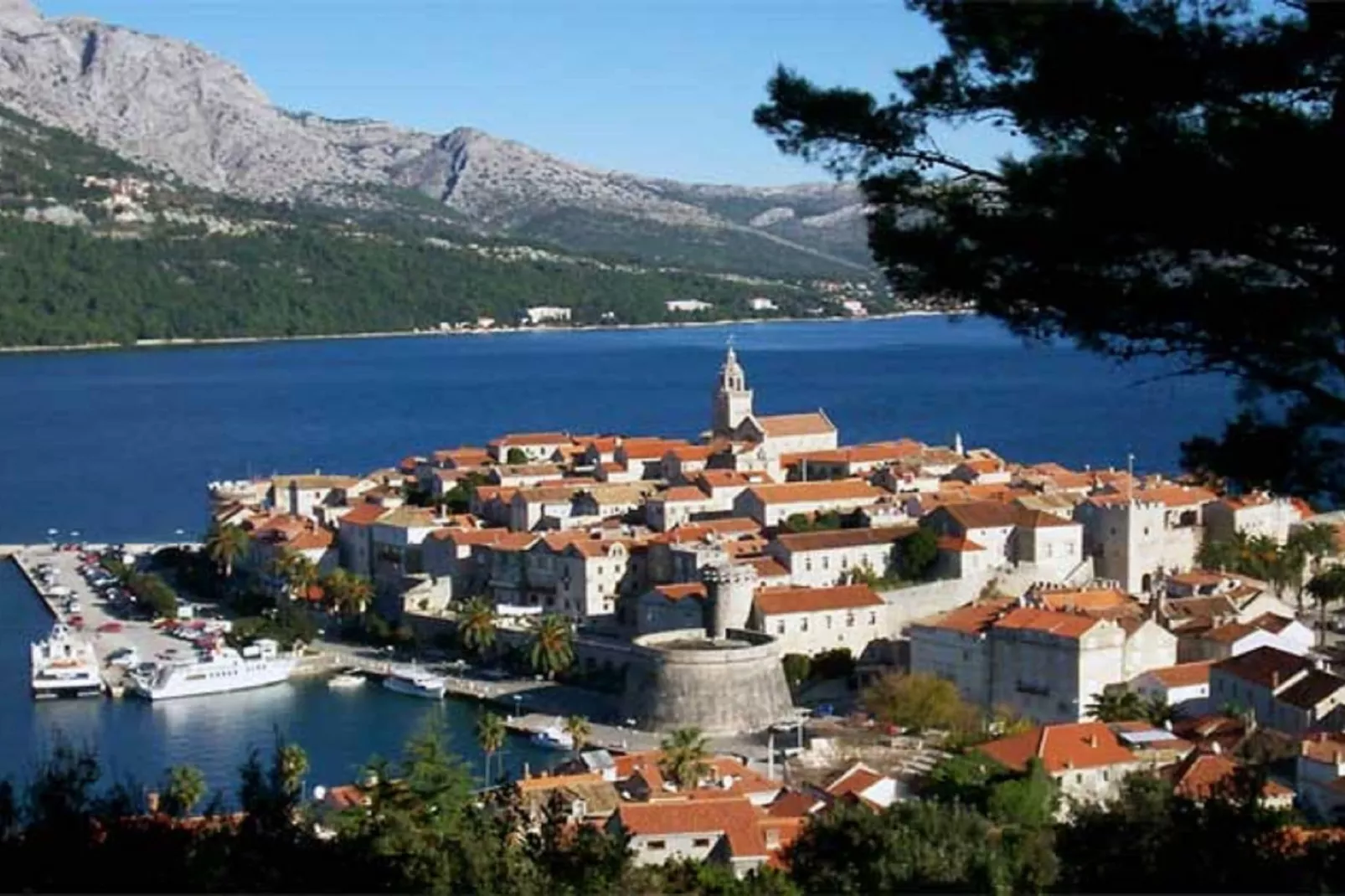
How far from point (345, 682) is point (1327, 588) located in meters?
11.8

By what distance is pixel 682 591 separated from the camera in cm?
2477

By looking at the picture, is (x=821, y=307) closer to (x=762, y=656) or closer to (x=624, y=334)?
(x=624, y=334)

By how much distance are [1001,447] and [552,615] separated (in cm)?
2732

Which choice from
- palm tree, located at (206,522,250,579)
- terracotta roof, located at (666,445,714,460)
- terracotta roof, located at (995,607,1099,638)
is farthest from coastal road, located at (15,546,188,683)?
terracotta roof, located at (995,607,1099,638)

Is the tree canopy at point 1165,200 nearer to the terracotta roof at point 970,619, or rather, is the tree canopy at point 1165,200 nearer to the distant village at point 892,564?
the distant village at point 892,564

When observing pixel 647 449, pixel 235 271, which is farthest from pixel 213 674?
pixel 235 271

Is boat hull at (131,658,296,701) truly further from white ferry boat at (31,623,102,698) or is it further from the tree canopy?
the tree canopy

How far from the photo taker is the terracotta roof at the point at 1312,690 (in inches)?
745

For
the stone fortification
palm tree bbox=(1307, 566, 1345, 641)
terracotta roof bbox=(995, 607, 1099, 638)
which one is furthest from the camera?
palm tree bbox=(1307, 566, 1345, 641)

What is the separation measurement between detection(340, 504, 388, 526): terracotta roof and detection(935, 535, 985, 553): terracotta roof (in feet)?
29.4

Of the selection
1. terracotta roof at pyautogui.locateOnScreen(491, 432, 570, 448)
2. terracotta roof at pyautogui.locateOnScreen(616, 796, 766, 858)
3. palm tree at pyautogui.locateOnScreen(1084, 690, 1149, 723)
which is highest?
terracotta roof at pyautogui.locateOnScreen(491, 432, 570, 448)

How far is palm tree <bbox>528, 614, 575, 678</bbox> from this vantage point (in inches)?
984

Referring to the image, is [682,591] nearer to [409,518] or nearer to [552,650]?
[552,650]

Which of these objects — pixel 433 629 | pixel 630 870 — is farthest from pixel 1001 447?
pixel 630 870
